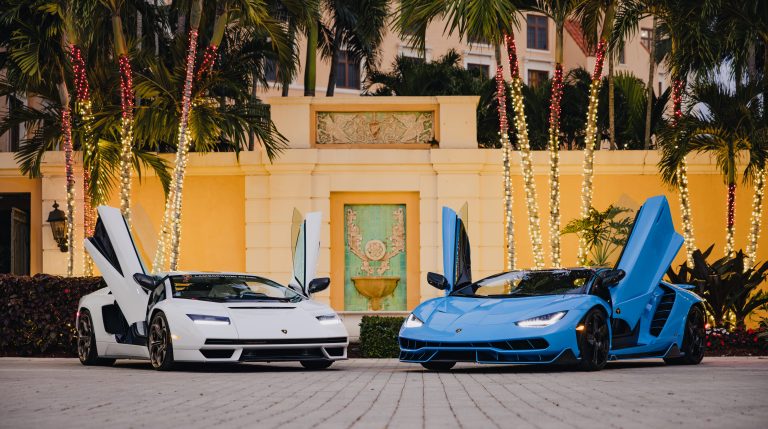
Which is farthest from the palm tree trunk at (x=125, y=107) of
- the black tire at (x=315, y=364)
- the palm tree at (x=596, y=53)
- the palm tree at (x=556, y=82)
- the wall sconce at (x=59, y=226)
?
the black tire at (x=315, y=364)

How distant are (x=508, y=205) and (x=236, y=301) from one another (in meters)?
10.7

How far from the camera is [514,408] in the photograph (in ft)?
27.0

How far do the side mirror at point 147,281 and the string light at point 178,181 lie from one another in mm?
7953

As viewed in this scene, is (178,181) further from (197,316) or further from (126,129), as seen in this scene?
(197,316)

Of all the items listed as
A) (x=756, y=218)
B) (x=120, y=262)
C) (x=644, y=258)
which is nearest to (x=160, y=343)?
(x=120, y=262)

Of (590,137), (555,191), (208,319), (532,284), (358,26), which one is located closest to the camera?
(208,319)

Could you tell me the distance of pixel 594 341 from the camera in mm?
12430

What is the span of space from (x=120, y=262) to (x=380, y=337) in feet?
12.6

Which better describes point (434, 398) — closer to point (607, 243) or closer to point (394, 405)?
point (394, 405)

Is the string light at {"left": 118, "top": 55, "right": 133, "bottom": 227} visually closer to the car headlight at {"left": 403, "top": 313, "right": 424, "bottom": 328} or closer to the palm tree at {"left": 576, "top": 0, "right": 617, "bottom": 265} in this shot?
the palm tree at {"left": 576, "top": 0, "right": 617, "bottom": 265}

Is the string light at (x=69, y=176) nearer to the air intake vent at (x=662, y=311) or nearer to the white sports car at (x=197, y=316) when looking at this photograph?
the white sports car at (x=197, y=316)

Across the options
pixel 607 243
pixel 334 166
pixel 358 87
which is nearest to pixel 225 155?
pixel 334 166

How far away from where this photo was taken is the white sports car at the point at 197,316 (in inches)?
498

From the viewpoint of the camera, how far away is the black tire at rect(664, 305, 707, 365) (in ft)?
46.4
